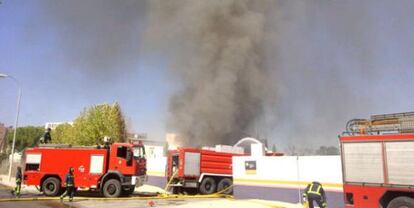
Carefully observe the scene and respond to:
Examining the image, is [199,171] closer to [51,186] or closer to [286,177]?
[286,177]

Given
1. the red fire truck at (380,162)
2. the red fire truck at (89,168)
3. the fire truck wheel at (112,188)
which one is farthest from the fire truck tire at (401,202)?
the fire truck wheel at (112,188)

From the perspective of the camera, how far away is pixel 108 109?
125 ft

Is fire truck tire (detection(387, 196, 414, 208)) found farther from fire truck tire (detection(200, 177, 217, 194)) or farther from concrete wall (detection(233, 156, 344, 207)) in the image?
fire truck tire (detection(200, 177, 217, 194))

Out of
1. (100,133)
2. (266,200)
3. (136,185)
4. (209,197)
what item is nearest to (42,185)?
(136,185)

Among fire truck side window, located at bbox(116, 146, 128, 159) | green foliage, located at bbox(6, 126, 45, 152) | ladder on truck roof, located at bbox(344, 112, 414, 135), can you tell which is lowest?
fire truck side window, located at bbox(116, 146, 128, 159)

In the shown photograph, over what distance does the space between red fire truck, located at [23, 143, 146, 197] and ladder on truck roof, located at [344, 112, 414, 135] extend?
34.1 feet

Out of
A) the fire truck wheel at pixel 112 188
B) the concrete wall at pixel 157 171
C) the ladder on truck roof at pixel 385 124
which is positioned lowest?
the fire truck wheel at pixel 112 188

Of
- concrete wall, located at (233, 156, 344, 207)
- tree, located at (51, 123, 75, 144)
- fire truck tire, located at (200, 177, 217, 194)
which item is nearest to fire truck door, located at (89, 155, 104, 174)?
fire truck tire, located at (200, 177, 217, 194)

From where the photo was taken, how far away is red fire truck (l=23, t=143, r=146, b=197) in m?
17.1

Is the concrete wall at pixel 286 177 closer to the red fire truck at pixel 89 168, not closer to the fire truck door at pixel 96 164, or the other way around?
the red fire truck at pixel 89 168

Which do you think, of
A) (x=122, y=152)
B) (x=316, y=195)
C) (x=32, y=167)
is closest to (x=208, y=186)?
(x=122, y=152)

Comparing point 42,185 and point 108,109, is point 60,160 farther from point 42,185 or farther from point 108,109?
point 108,109

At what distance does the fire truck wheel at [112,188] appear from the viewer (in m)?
16.9

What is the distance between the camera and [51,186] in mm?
17375
